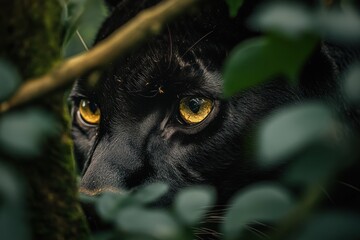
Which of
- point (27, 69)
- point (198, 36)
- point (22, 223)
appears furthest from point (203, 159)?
point (22, 223)

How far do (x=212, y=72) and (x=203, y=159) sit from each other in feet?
1.11

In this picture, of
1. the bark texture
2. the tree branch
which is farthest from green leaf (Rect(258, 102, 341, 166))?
the bark texture

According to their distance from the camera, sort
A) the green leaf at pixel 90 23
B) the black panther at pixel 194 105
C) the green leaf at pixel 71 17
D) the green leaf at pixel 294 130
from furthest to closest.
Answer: the green leaf at pixel 90 23, the black panther at pixel 194 105, the green leaf at pixel 71 17, the green leaf at pixel 294 130

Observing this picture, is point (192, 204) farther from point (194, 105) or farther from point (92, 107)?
point (92, 107)

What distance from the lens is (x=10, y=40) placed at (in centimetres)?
103

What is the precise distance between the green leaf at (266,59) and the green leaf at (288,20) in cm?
2

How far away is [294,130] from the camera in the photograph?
69 cm

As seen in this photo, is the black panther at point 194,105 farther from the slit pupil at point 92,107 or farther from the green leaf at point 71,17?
the green leaf at point 71,17

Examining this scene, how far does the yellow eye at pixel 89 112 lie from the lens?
8.50ft

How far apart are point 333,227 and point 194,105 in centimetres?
154

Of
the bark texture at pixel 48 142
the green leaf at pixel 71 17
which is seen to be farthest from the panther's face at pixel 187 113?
the bark texture at pixel 48 142

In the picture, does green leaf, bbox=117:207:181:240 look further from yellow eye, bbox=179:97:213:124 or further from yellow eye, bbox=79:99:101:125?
yellow eye, bbox=79:99:101:125

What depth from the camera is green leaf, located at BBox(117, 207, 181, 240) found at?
82 cm

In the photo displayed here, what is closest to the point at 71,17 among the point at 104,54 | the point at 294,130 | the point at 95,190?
the point at 95,190
